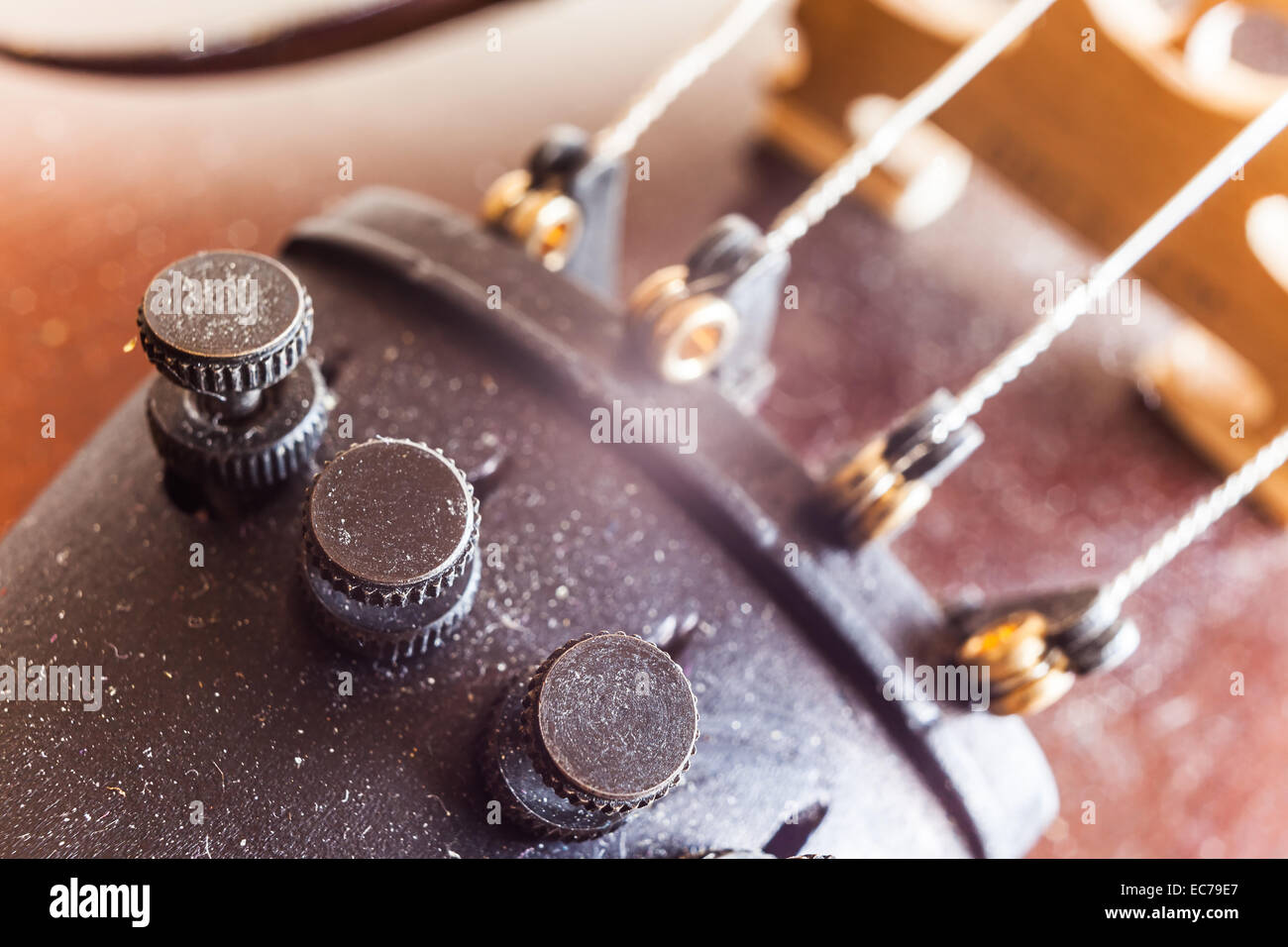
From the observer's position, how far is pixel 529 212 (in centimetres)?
74

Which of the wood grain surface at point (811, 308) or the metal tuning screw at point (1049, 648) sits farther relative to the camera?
the wood grain surface at point (811, 308)

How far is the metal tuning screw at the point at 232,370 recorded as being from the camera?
19.6 inches

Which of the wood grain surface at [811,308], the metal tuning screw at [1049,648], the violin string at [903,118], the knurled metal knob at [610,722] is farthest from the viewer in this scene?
the wood grain surface at [811,308]

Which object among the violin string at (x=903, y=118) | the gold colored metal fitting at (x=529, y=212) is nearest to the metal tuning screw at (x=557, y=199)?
the gold colored metal fitting at (x=529, y=212)

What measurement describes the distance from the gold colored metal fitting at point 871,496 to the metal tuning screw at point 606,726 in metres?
0.19

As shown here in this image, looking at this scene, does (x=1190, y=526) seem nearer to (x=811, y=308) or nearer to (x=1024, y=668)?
(x=1024, y=668)

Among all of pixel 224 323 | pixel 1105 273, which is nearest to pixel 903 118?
pixel 1105 273

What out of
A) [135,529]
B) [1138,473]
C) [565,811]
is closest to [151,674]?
[135,529]

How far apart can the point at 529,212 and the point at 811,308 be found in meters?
0.31

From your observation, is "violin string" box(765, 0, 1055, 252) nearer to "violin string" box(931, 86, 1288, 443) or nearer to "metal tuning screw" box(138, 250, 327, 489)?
"violin string" box(931, 86, 1288, 443)

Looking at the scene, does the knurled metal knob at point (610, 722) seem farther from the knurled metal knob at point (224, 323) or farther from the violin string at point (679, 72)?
the violin string at point (679, 72)

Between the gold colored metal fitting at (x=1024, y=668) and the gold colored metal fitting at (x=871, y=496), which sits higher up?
the gold colored metal fitting at (x=871, y=496)

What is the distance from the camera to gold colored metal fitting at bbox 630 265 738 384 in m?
0.65
